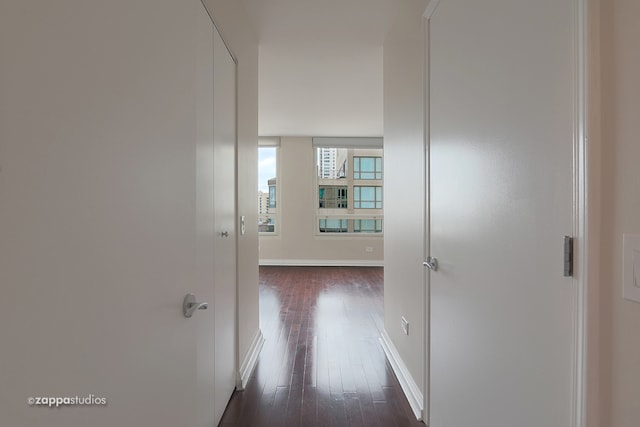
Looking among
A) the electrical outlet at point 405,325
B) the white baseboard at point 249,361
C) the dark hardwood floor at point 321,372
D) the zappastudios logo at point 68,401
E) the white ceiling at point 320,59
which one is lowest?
the dark hardwood floor at point 321,372

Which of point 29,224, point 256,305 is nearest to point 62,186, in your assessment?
point 29,224

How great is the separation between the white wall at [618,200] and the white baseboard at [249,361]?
1.96m

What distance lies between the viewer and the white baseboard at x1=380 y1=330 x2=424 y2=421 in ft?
5.99

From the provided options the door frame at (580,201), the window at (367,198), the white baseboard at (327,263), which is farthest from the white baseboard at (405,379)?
the window at (367,198)

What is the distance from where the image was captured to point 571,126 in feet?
2.44

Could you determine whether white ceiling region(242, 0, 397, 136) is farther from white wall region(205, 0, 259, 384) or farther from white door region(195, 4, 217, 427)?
white door region(195, 4, 217, 427)

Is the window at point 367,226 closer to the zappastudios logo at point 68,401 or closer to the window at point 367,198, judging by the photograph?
the window at point 367,198

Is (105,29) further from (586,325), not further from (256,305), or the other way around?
(256,305)

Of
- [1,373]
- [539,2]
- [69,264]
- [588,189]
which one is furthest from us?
[539,2]

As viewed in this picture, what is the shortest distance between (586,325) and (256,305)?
8.18ft

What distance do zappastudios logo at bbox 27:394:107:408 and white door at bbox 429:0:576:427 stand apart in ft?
3.39

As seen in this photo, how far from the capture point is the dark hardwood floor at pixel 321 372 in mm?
1852

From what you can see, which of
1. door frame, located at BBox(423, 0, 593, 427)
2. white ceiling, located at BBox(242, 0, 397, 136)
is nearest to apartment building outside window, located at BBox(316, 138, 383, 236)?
white ceiling, located at BBox(242, 0, 397, 136)

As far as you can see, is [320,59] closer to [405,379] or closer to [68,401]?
[405,379]
